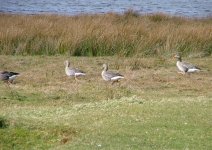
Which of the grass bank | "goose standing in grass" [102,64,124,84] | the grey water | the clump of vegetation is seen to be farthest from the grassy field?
the grey water

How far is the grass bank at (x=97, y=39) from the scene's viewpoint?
25172 millimetres

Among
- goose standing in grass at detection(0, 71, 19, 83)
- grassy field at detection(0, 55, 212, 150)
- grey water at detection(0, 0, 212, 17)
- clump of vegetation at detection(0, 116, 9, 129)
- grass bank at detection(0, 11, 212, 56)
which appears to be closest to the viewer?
grassy field at detection(0, 55, 212, 150)

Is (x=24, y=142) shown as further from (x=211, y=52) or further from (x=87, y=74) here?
→ (x=211, y=52)

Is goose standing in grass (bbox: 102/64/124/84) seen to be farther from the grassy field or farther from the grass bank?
the grass bank

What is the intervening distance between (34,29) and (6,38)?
5.00ft

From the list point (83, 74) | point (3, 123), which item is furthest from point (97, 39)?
point (3, 123)

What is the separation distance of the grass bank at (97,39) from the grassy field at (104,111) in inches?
120

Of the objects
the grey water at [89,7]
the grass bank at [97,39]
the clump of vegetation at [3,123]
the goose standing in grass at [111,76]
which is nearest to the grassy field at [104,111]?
the clump of vegetation at [3,123]

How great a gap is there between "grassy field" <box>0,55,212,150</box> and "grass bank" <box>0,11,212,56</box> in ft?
9.99

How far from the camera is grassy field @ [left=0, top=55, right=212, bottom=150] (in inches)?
454

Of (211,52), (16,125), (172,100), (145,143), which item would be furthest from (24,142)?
(211,52)

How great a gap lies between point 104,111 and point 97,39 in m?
12.0

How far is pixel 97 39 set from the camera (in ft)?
83.7

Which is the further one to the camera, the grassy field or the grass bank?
the grass bank
